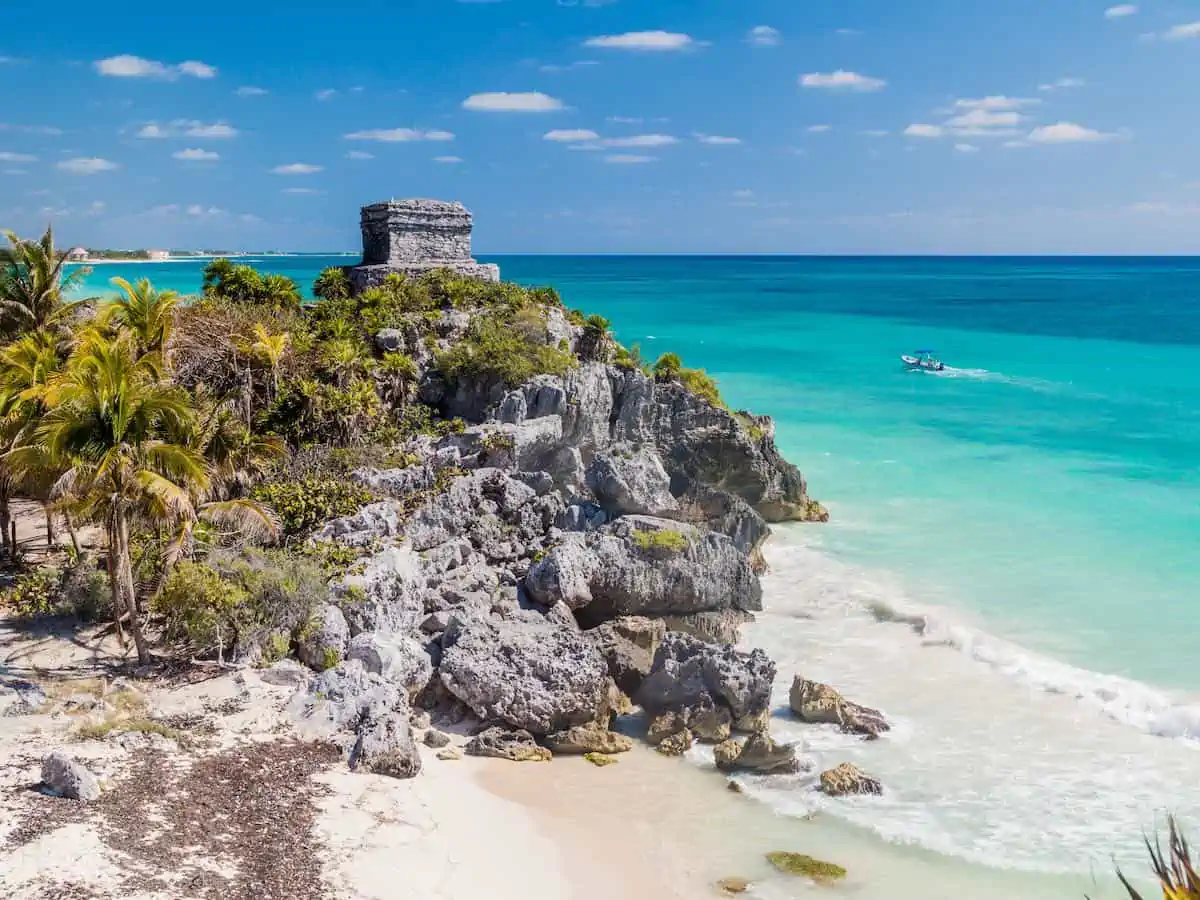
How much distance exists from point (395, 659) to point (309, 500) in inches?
151

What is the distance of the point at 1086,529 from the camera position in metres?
20.9

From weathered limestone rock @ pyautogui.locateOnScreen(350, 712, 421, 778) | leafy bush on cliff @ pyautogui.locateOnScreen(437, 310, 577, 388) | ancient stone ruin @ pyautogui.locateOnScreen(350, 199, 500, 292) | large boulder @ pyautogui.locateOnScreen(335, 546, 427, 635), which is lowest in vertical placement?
weathered limestone rock @ pyautogui.locateOnScreen(350, 712, 421, 778)

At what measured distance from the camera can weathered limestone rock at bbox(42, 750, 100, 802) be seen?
860 centimetres

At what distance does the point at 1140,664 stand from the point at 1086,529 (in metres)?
7.02

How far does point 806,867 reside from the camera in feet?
31.4

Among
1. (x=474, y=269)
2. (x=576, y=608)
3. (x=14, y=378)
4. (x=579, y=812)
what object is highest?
(x=474, y=269)

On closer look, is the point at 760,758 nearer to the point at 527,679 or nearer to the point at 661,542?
the point at 527,679

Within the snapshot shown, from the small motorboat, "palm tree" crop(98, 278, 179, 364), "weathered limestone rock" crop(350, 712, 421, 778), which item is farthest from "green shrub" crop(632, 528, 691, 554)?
the small motorboat

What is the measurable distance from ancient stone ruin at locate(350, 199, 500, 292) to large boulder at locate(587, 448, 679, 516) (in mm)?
8787

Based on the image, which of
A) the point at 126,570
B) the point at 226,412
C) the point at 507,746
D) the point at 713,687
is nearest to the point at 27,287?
the point at 226,412

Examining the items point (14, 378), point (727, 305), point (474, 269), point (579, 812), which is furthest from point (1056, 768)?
point (727, 305)

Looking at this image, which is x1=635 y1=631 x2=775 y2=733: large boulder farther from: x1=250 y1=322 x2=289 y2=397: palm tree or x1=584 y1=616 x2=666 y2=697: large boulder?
x1=250 y1=322 x2=289 y2=397: palm tree

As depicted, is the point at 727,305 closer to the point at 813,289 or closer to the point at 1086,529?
the point at 813,289

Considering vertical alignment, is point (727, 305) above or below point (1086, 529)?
above
